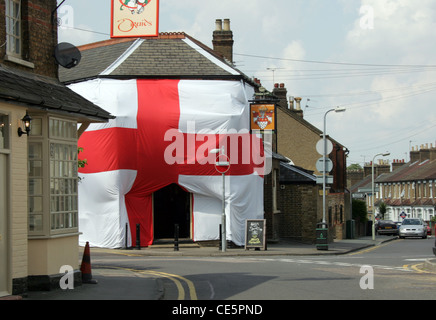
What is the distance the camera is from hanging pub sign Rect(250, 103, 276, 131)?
31266 mm

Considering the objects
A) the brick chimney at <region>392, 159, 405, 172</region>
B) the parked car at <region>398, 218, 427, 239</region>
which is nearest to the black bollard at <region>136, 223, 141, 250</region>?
the parked car at <region>398, 218, 427, 239</region>

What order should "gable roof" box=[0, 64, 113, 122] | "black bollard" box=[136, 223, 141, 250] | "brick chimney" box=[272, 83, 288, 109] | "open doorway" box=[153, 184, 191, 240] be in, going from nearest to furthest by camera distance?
"gable roof" box=[0, 64, 113, 122] < "black bollard" box=[136, 223, 141, 250] < "open doorway" box=[153, 184, 191, 240] < "brick chimney" box=[272, 83, 288, 109]

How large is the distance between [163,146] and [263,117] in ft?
16.4

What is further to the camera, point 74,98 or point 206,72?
point 206,72

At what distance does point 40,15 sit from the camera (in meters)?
14.7

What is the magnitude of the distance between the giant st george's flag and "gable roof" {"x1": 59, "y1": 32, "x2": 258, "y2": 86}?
1.26 feet

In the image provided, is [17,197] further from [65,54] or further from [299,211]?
[299,211]

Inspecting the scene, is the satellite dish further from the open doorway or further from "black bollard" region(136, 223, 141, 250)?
the open doorway

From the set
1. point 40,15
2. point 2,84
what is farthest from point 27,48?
point 2,84

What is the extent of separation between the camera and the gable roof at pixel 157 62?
99.2 feet

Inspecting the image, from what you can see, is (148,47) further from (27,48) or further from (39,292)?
(39,292)

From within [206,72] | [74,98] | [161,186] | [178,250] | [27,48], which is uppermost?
[206,72]

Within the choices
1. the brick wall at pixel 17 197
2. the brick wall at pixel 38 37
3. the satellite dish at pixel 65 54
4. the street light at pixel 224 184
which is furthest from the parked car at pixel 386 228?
the brick wall at pixel 17 197
